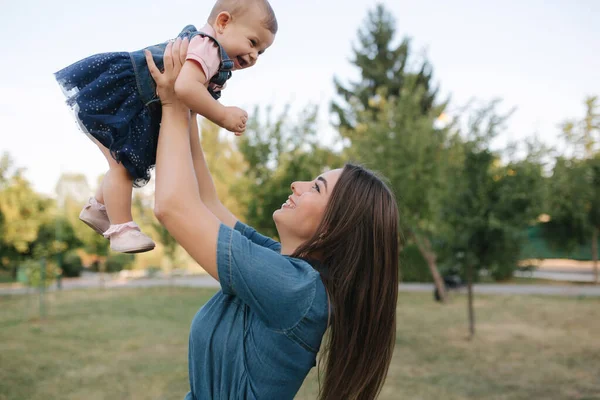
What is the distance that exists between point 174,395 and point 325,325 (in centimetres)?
576

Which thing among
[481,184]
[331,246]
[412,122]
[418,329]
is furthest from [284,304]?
[412,122]

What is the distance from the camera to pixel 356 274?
1.60 m

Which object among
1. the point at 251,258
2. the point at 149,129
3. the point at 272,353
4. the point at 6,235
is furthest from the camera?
the point at 6,235

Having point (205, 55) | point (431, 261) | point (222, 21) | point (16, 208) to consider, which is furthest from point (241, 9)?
point (16, 208)

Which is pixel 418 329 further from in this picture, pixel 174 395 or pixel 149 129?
pixel 149 129

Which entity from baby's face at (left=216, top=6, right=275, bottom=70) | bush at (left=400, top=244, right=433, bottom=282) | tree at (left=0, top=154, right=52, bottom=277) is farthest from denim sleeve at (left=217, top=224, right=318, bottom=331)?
bush at (left=400, top=244, right=433, bottom=282)

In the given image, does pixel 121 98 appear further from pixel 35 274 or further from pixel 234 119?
pixel 35 274

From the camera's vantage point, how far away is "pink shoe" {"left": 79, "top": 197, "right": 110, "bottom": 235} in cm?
181

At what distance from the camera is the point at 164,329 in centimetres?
1144

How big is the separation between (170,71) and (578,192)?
19964mm

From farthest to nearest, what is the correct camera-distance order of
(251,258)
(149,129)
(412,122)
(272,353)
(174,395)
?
(412,122)
(174,395)
(149,129)
(272,353)
(251,258)

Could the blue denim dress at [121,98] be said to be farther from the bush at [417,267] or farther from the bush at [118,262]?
the bush at [118,262]

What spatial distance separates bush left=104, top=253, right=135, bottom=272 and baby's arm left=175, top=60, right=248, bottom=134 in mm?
25926

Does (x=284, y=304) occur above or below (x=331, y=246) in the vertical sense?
below
